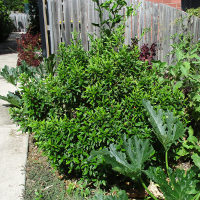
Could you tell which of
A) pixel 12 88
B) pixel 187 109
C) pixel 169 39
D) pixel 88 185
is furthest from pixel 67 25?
pixel 88 185

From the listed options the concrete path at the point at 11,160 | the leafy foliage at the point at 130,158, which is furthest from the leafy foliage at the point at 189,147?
the concrete path at the point at 11,160

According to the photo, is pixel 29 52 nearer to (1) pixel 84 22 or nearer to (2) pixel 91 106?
(1) pixel 84 22

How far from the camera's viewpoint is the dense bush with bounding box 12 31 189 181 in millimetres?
2521

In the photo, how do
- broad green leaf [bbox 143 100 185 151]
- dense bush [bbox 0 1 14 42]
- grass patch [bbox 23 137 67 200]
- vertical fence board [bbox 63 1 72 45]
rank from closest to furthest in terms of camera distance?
broad green leaf [bbox 143 100 185 151], grass patch [bbox 23 137 67 200], vertical fence board [bbox 63 1 72 45], dense bush [bbox 0 1 14 42]

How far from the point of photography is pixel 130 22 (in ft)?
17.6

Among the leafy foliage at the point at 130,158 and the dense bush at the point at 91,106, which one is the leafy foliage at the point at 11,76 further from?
the leafy foliage at the point at 130,158

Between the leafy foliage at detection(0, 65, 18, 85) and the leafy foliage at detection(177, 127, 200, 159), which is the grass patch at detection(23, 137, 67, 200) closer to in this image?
the leafy foliage at detection(177, 127, 200, 159)

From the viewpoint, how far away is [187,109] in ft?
11.4

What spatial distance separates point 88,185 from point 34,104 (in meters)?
1.03

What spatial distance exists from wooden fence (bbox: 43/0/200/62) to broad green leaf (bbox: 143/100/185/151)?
2.96 meters

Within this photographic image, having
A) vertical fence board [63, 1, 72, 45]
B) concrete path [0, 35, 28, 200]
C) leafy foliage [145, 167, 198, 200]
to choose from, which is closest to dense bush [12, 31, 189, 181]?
concrete path [0, 35, 28, 200]

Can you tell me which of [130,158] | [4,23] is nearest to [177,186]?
[130,158]

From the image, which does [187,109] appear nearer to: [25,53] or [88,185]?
[88,185]

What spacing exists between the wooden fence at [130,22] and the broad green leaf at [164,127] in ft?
9.70
